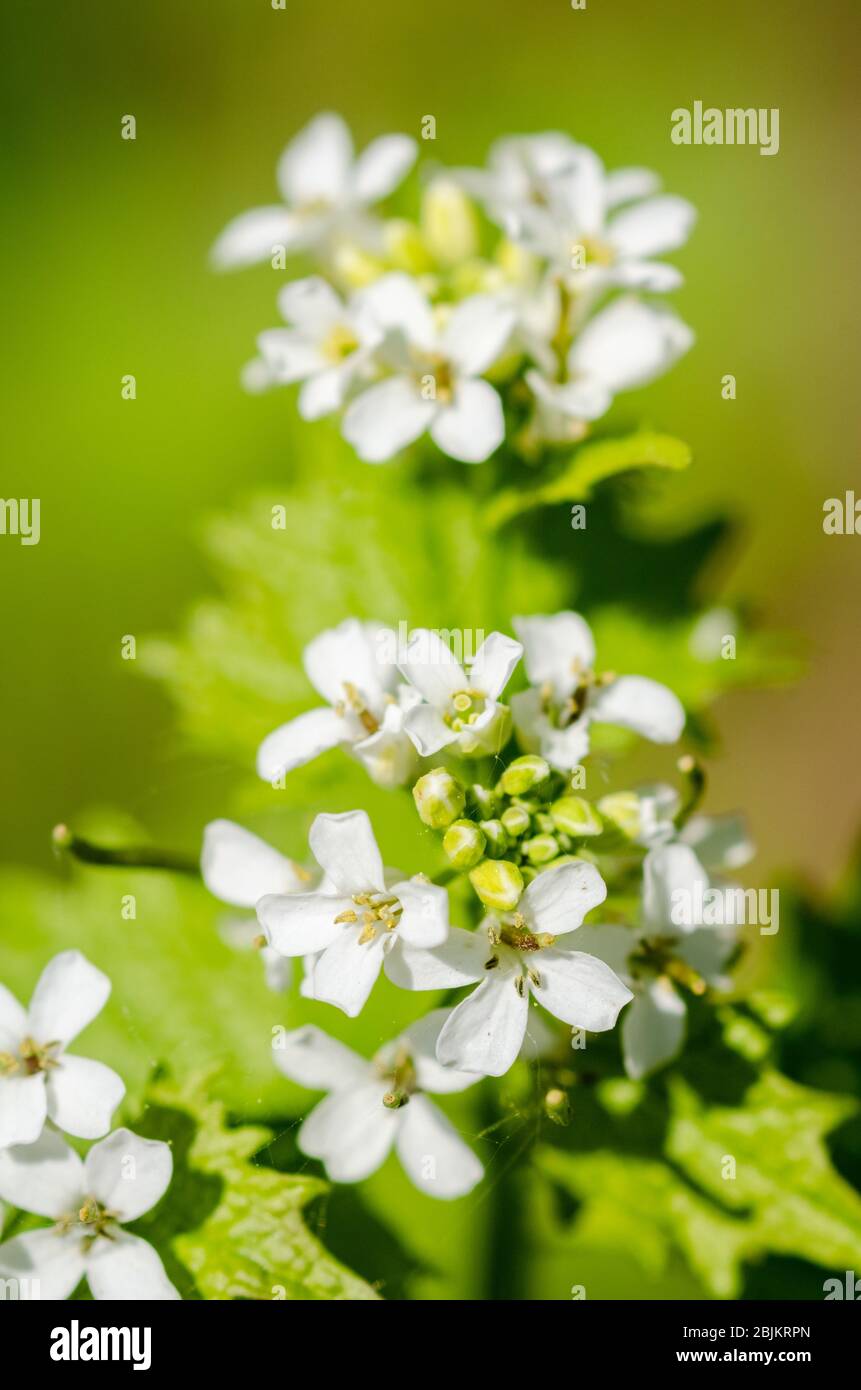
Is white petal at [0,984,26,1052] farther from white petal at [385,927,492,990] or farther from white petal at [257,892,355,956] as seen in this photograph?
white petal at [385,927,492,990]

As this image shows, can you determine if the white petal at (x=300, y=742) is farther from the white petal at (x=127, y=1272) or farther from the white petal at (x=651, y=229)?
the white petal at (x=651, y=229)

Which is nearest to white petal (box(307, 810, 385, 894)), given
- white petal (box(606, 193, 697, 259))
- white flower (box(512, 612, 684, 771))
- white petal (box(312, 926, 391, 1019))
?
white petal (box(312, 926, 391, 1019))

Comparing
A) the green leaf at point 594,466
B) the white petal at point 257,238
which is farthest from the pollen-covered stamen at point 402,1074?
the white petal at point 257,238

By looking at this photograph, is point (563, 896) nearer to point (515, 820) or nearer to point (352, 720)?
point (515, 820)

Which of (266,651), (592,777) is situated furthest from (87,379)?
(592,777)
